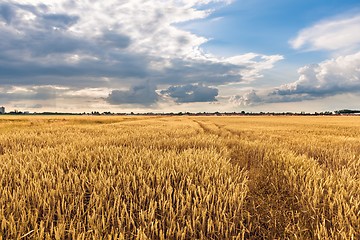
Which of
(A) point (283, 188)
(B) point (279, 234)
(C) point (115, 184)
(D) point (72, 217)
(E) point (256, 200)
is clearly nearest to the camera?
(D) point (72, 217)

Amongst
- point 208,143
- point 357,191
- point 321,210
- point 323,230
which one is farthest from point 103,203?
Answer: point 208,143

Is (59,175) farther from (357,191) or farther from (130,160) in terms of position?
(357,191)

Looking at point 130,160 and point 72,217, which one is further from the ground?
point 130,160

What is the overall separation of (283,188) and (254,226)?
1.54m

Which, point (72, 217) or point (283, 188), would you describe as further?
point (283, 188)

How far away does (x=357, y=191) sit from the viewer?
3.53m

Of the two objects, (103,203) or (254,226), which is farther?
(254,226)

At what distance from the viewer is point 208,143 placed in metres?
9.09

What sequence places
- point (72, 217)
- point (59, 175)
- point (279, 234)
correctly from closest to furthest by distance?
point (72, 217) → point (279, 234) → point (59, 175)

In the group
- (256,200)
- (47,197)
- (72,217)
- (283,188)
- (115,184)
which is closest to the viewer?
(72,217)

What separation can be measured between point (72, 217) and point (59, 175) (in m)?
1.24

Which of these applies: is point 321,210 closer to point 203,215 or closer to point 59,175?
point 203,215

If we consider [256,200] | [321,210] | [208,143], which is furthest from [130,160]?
[208,143]

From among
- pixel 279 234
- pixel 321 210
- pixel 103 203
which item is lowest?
pixel 279 234
